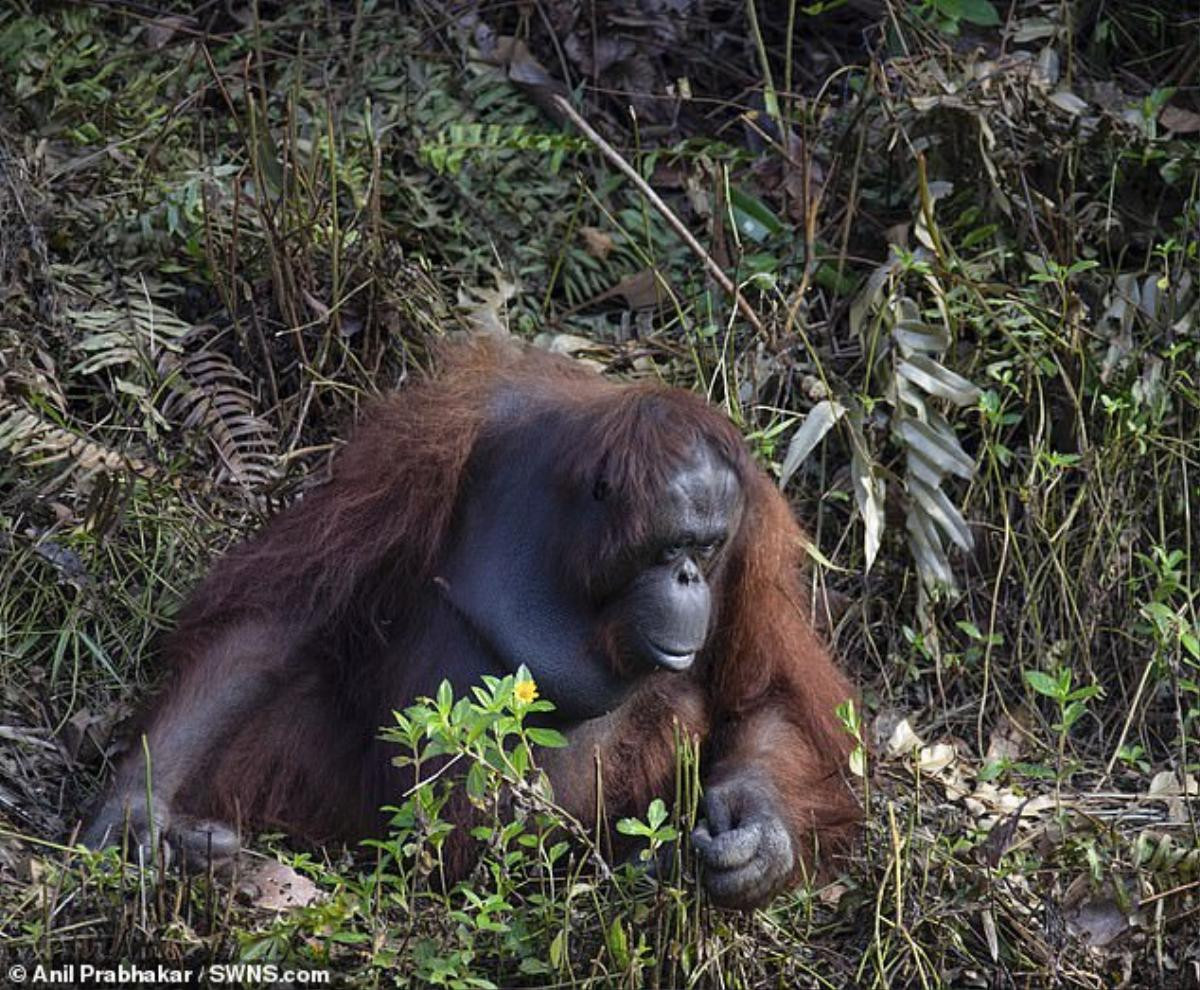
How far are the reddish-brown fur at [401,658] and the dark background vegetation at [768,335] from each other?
16cm

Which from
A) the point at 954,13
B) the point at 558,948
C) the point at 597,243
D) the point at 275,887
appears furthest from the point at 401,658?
the point at 954,13

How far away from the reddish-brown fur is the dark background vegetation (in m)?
0.16

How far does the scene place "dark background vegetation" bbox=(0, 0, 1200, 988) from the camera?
423cm

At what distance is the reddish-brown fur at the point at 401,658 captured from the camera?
13.7ft

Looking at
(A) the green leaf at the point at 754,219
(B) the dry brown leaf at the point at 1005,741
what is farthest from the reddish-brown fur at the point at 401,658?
(A) the green leaf at the point at 754,219

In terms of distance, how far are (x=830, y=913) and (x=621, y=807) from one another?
19.6 inches

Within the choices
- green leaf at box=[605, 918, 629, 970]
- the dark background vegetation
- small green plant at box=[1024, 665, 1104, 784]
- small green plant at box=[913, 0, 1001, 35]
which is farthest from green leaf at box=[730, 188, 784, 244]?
green leaf at box=[605, 918, 629, 970]

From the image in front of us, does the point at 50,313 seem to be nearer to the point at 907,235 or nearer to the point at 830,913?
the point at 907,235

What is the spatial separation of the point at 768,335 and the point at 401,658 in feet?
4.93

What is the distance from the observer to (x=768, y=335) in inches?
208

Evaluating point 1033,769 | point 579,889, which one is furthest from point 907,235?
point 579,889

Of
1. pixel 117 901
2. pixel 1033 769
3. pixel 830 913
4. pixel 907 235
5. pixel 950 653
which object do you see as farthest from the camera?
pixel 907 235

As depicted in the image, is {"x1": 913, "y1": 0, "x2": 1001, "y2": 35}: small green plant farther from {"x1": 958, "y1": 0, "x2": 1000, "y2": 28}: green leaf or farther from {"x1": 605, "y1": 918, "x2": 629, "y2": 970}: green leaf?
{"x1": 605, "y1": 918, "x2": 629, "y2": 970}: green leaf

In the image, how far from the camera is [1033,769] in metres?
4.54
